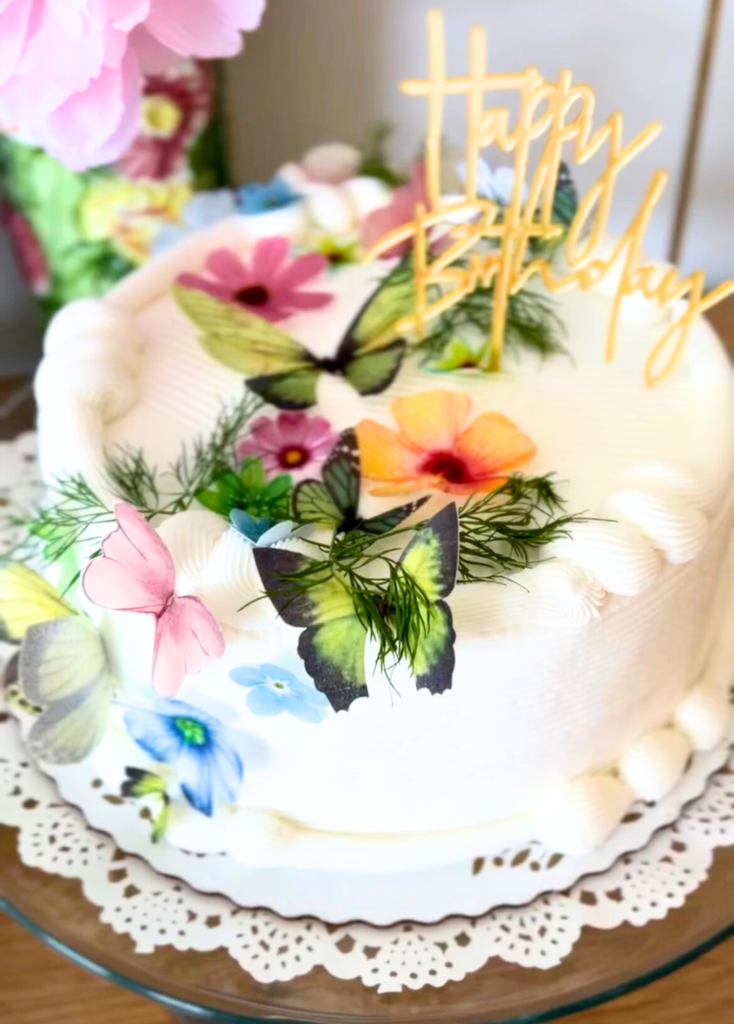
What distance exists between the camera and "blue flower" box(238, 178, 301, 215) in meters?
1.05

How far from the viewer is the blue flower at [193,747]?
2.36 ft

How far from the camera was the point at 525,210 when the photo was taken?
83cm

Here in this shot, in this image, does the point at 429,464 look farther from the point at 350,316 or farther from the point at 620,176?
the point at 620,176

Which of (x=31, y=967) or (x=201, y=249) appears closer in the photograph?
(x=31, y=967)

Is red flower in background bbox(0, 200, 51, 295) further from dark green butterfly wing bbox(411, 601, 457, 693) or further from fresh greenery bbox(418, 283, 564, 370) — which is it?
dark green butterfly wing bbox(411, 601, 457, 693)

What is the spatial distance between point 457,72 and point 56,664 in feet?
2.95

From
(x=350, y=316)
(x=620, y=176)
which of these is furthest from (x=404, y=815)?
(x=620, y=176)

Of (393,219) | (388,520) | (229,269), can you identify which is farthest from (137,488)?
(393,219)

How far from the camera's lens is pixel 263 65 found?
129cm

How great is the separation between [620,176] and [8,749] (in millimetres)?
988

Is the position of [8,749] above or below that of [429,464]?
below

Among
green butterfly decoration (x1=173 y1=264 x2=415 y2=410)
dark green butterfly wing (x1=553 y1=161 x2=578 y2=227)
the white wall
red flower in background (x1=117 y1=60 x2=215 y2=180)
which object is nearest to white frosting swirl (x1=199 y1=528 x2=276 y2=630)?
green butterfly decoration (x1=173 y1=264 x2=415 y2=410)

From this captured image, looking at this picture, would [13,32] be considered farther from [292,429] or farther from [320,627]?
[320,627]

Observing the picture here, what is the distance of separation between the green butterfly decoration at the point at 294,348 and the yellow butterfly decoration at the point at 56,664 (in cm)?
23
